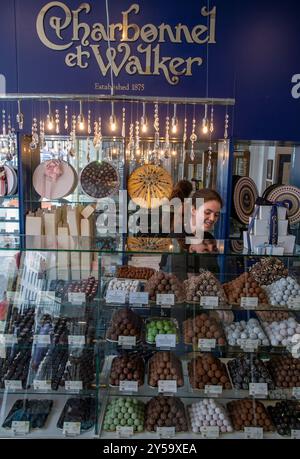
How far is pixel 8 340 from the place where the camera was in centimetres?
230

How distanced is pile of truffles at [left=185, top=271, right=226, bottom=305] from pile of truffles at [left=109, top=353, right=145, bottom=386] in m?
0.50

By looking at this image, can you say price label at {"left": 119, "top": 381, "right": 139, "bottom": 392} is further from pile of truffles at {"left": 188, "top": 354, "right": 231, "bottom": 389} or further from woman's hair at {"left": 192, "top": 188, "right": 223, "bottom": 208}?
woman's hair at {"left": 192, "top": 188, "right": 223, "bottom": 208}

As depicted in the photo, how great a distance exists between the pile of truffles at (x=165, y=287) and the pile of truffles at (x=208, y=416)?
614 millimetres

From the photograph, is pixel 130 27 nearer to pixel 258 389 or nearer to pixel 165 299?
pixel 165 299

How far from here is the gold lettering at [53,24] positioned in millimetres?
3852

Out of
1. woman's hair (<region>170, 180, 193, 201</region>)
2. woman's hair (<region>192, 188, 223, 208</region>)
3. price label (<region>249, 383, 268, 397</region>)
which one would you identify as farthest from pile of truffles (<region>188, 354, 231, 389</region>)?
woman's hair (<region>170, 180, 193, 201</region>)

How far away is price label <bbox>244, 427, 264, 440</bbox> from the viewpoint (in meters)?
2.10

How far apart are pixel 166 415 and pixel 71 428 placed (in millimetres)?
511

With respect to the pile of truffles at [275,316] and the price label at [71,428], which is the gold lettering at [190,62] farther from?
the price label at [71,428]

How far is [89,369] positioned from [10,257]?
83 cm

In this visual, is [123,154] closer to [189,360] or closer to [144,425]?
[189,360]

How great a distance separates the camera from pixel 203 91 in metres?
3.98

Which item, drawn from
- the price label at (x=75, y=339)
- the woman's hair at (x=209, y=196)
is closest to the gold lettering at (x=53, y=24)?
the woman's hair at (x=209, y=196)

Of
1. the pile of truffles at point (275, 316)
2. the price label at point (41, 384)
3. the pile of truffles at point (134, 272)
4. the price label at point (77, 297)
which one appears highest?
the pile of truffles at point (134, 272)
